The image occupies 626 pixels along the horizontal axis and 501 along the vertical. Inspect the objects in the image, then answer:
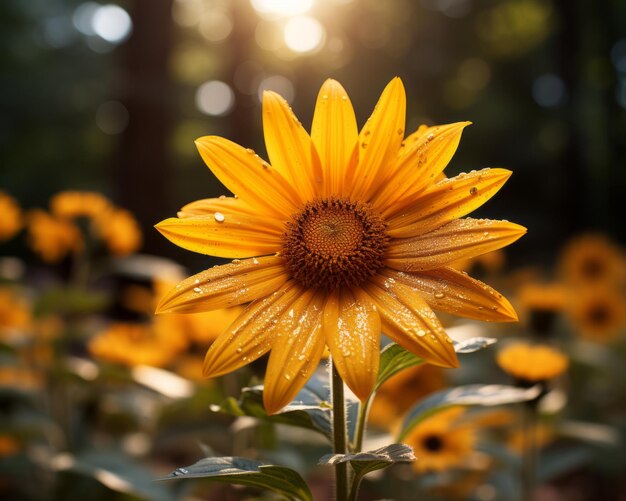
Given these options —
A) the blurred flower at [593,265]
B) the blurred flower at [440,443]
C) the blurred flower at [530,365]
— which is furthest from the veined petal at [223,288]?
the blurred flower at [593,265]

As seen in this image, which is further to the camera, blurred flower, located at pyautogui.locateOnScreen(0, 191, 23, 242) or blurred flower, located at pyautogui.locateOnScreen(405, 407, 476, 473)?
blurred flower, located at pyautogui.locateOnScreen(0, 191, 23, 242)

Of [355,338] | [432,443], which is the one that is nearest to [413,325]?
[355,338]

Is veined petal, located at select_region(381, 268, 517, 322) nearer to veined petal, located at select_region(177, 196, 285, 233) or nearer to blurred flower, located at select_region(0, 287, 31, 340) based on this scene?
veined petal, located at select_region(177, 196, 285, 233)

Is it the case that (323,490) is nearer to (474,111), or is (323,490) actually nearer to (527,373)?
(527,373)

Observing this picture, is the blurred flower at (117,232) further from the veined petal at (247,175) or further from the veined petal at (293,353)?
the veined petal at (293,353)

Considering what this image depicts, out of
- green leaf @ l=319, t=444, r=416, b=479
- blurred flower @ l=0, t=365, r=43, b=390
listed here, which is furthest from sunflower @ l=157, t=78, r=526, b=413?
blurred flower @ l=0, t=365, r=43, b=390

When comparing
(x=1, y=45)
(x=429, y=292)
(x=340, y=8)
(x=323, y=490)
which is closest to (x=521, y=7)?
(x=340, y=8)

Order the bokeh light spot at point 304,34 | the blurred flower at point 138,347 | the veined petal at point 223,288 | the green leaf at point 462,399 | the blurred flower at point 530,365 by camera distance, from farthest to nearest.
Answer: the bokeh light spot at point 304,34, the blurred flower at point 138,347, the blurred flower at point 530,365, the green leaf at point 462,399, the veined petal at point 223,288

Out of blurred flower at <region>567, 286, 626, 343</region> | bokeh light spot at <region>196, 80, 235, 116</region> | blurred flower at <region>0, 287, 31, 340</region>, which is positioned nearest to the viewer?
blurred flower at <region>0, 287, 31, 340</region>
